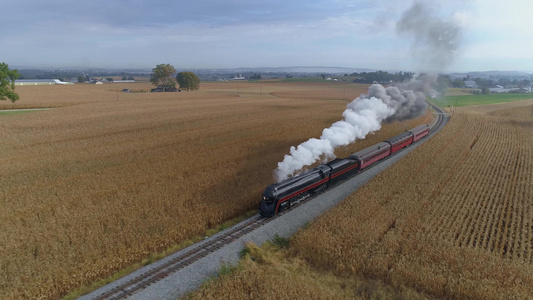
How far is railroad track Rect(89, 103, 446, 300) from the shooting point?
53.9 feet

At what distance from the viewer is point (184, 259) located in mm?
19172

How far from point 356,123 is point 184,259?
23351 millimetres

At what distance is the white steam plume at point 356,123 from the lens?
2739cm

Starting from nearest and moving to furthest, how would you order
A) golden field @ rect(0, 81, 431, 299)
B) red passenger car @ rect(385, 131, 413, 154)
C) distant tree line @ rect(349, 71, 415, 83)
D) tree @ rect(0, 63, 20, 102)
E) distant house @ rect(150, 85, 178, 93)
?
1. golden field @ rect(0, 81, 431, 299)
2. red passenger car @ rect(385, 131, 413, 154)
3. distant tree line @ rect(349, 71, 415, 83)
4. tree @ rect(0, 63, 20, 102)
5. distant house @ rect(150, 85, 178, 93)

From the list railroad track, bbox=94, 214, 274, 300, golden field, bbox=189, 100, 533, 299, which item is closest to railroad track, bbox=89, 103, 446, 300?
railroad track, bbox=94, 214, 274, 300

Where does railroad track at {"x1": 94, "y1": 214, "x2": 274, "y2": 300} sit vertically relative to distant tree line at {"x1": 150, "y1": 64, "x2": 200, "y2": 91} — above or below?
below

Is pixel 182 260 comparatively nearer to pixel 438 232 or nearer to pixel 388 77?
pixel 438 232

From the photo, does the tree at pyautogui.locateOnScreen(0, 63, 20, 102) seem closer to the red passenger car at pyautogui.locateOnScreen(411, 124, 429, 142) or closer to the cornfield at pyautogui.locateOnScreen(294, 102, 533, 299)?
the cornfield at pyautogui.locateOnScreen(294, 102, 533, 299)

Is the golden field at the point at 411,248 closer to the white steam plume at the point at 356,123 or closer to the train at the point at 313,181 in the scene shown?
the train at the point at 313,181

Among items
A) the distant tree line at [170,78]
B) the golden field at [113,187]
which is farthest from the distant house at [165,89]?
the golden field at [113,187]

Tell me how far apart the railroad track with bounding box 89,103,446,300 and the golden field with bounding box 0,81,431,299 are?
1635 mm

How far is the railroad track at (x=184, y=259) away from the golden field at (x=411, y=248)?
2.76m

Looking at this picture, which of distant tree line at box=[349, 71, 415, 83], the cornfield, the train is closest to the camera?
the cornfield

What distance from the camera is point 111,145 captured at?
4084 cm
